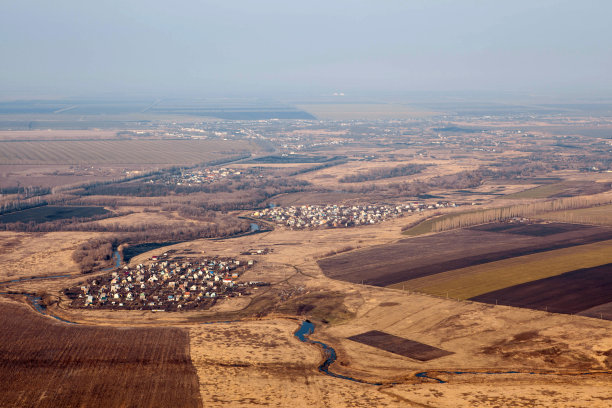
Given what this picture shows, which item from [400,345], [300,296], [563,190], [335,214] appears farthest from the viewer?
[563,190]

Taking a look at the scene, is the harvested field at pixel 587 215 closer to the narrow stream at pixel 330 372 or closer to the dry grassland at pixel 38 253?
the narrow stream at pixel 330 372

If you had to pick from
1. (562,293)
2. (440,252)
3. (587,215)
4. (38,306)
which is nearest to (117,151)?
(440,252)

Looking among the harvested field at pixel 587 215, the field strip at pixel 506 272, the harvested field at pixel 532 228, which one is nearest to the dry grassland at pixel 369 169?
the harvested field at pixel 587 215

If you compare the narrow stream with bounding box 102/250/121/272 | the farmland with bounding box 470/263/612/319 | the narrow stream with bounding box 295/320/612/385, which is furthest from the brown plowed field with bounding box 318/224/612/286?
the narrow stream with bounding box 102/250/121/272

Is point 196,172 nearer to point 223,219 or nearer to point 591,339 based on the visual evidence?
point 223,219

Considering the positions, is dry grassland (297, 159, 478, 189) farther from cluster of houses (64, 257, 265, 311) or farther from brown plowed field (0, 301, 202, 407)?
brown plowed field (0, 301, 202, 407)

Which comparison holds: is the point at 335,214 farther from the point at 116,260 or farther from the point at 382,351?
the point at 382,351

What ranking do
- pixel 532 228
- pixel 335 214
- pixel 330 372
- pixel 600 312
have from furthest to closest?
pixel 335 214 < pixel 532 228 < pixel 600 312 < pixel 330 372
